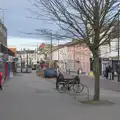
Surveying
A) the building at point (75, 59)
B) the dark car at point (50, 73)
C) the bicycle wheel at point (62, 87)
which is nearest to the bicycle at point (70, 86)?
the bicycle wheel at point (62, 87)

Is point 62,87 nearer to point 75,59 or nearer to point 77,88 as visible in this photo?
point 77,88

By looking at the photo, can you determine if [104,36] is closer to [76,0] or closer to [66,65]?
[76,0]

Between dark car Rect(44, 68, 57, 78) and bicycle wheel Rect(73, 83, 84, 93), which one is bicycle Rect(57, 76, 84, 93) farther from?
Result: dark car Rect(44, 68, 57, 78)

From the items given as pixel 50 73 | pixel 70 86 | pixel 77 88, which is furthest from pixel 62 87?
pixel 50 73

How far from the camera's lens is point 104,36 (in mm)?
20156

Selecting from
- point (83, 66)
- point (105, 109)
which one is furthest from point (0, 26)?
point (105, 109)

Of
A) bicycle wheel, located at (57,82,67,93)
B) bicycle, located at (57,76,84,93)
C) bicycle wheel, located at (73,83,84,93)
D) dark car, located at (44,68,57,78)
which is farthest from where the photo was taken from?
dark car, located at (44,68,57,78)

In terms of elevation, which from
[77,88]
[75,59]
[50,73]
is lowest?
[77,88]

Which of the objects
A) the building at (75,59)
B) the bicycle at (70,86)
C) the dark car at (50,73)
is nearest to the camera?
the bicycle at (70,86)

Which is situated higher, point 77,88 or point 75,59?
point 75,59

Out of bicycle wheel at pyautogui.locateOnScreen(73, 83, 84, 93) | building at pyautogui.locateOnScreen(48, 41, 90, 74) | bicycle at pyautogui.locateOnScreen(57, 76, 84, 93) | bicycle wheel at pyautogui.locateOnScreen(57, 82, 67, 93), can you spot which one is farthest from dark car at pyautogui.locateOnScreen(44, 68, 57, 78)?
bicycle wheel at pyautogui.locateOnScreen(73, 83, 84, 93)

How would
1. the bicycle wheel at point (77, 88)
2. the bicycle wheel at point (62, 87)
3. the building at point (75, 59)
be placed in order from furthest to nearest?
the building at point (75, 59)
the bicycle wheel at point (62, 87)
the bicycle wheel at point (77, 88)

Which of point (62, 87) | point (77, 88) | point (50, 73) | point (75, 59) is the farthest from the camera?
point (75, 59)

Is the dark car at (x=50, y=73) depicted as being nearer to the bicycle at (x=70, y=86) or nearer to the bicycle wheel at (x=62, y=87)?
the bicycle wheel at (x=62, y=87)
